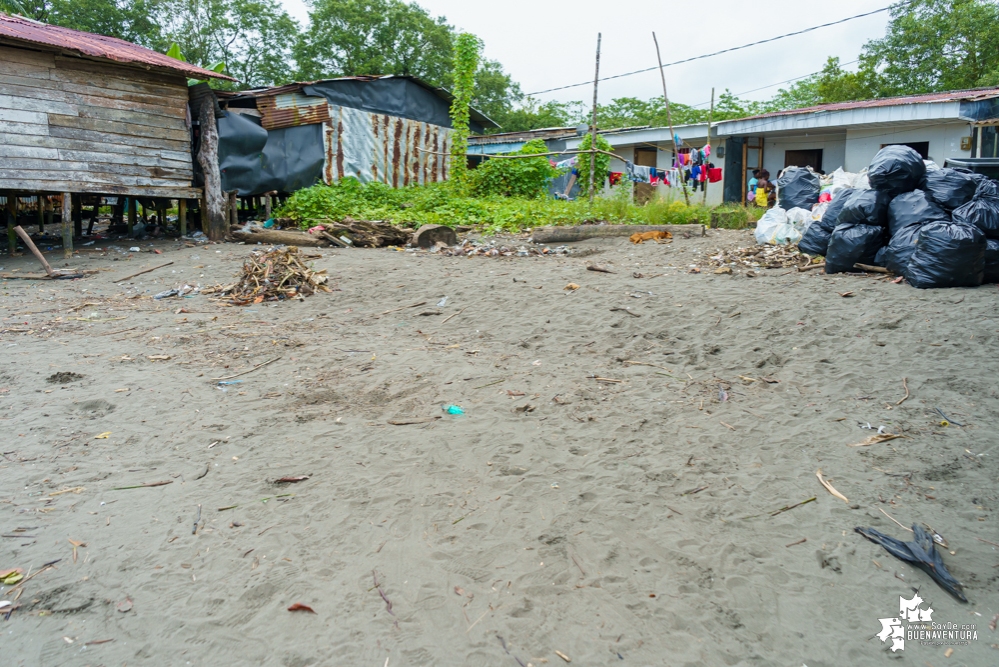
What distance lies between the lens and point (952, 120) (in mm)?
12984

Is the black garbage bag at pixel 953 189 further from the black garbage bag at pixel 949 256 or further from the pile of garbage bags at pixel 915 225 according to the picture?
the black garbage bag at pixel 949 256

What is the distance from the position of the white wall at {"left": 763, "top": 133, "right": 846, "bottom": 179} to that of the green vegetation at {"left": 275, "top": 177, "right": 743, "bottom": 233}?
598cm

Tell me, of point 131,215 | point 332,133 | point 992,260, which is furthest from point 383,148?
point 992,260

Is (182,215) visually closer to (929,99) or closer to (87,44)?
(87,44)

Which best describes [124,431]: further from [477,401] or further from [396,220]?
[396,220]

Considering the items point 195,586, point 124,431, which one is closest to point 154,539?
point 195,586

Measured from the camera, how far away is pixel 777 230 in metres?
8.07

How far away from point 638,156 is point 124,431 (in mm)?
17994

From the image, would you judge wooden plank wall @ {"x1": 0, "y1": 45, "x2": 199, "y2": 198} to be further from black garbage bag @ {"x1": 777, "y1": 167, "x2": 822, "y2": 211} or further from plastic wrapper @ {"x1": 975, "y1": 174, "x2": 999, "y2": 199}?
plastic wrapper @ {"x1": 975, "y1": 174, "x2": 999, "y2": 199}

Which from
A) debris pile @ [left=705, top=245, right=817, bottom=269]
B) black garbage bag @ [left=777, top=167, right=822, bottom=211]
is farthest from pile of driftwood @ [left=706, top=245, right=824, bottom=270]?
black garbage bag @ [left=777, top=167, right=822, bottom=211]

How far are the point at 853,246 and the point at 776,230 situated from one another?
7.01 ft

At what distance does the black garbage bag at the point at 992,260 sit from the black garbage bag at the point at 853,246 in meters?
0.94

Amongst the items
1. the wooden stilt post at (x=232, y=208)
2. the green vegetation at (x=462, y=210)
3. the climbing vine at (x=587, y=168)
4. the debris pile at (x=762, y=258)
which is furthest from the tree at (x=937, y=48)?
the wooden stilt post at (x=232, y=208)

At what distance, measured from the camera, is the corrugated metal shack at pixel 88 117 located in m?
8.68
